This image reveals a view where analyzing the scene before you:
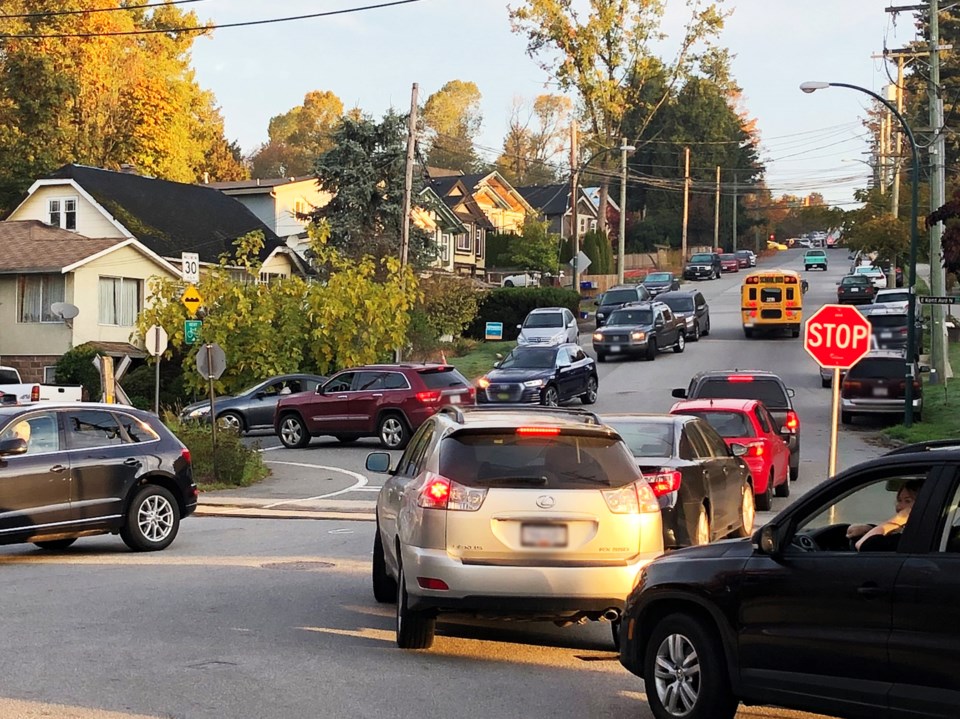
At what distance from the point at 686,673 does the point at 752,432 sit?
12.2 meters

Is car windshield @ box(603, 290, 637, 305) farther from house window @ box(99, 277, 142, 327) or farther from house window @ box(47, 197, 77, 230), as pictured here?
house window @ box(47, 197, 77, 230)

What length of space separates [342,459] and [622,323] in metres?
20.6

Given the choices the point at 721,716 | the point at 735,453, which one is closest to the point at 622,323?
the point at 735,453

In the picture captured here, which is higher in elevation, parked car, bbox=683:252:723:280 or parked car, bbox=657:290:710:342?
parked car, bbox=683:252:723:280

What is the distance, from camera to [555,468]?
902cm

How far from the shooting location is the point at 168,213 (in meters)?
54.8

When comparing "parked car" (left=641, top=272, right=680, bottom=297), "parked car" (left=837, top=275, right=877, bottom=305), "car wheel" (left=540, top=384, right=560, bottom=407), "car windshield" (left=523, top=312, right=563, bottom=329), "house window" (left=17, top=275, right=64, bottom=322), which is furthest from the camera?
"parked car" (left=641, top=272, right=680, bottom=297)

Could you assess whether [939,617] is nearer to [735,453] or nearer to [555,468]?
[555,468]

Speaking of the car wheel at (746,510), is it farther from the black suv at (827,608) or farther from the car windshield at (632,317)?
the car windshield at (632,317)

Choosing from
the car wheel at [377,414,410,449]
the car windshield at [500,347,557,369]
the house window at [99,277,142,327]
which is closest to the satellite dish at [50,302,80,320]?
the house window at [99,277,142,327]

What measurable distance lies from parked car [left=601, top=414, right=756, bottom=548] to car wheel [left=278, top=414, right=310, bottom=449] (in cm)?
1664

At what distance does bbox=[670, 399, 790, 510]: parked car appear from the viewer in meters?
18.8

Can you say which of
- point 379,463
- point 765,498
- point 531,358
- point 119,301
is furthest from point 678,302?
point 379,463

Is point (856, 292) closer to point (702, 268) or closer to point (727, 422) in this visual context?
point (702, 268)
